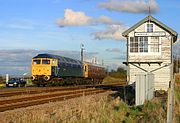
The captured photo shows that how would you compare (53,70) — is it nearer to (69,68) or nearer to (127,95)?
(69,68)

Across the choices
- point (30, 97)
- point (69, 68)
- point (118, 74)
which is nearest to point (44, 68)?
point (69, 68)

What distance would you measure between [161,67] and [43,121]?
23756 millimetres

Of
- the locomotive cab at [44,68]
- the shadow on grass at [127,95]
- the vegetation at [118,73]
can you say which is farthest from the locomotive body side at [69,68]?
the vegetation at [118,73]

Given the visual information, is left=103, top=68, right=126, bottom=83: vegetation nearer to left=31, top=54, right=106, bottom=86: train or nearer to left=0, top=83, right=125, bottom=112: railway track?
left=31, top=54, right=106, bottom=86: train

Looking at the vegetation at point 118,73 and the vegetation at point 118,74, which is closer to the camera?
the vegetation at point 118,74

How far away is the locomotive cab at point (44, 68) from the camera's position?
4506 centimetres

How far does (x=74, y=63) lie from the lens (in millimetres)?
54031

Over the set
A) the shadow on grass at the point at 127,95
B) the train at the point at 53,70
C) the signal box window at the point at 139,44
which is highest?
the signal box window at the point at 139,44

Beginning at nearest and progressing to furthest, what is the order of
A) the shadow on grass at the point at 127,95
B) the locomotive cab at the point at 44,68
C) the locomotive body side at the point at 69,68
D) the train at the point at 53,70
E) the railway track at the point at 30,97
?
the railway track at the point at 30,97
the shadow on grass at the point at 127,95
the locomotive cab at the point at 44,68
the train at the point at 53,70
the locomotive body side at the point at 69,68

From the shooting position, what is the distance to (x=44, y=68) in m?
45.3

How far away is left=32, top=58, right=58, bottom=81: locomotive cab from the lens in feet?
148

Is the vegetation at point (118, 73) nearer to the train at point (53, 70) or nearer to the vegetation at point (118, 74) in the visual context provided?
the vegetation at point (118, 74)

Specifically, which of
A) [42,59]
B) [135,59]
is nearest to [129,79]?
[135,59]

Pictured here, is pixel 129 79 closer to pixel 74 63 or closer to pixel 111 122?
pixel 74 63
